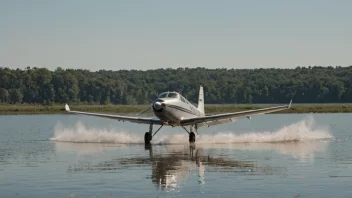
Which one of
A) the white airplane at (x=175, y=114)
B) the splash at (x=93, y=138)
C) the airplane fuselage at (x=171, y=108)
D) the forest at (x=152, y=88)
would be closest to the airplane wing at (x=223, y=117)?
the white airplane at (x=175, y=114)

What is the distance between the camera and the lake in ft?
54.3

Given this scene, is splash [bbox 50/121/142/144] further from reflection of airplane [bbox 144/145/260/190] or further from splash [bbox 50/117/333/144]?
reflection of airplane [bbox 144/145/260/190]

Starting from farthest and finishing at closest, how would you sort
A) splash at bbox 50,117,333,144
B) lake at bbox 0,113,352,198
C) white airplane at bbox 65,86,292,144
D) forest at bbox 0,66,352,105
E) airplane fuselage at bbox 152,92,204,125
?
1. forest at bbox 0,66,352,105
2. splash at bbox 50,117,333,144
3. white airplane at bbox 65,86,292,144
4. airplane fuselage at bbox 152,92,204,125
5. lake at bbox 0,113,352,198

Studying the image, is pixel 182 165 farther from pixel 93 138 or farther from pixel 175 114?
pixel 93 138

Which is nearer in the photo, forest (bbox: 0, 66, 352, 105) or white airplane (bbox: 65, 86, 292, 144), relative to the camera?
white airplane (bbox: 65, 86, 292, 144)

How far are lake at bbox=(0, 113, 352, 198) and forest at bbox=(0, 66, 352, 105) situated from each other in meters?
108

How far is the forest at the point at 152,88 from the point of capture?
14738cm

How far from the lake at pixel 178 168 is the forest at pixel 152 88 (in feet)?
355

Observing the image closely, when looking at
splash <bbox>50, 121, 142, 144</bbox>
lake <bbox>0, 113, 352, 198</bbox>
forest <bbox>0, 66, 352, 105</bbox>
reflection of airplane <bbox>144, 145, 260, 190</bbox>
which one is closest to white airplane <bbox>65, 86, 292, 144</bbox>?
lake <bbox>0, 113, 352, 198</bbox>

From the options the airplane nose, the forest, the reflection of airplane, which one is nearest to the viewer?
the reflection of airplane

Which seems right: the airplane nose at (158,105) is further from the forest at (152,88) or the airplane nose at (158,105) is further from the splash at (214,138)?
the forest at (152,88)

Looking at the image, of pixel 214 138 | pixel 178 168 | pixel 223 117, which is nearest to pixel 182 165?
pixel 178 168

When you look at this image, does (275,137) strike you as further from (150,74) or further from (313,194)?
(150,74)

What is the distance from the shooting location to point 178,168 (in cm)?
2091
